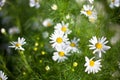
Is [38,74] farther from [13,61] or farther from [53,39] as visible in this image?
[13,61]

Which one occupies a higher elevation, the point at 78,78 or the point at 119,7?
the point at 119,7

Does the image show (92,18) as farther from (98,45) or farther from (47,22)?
(47,22)

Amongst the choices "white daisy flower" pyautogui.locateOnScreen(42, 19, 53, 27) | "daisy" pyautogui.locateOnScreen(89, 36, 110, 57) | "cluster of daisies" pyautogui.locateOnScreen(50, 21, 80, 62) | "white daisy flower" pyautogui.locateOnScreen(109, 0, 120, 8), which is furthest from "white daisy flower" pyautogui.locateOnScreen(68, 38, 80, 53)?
"white daisy flower" pyautogui.locateOnScreen(42, 19, 53, 27)

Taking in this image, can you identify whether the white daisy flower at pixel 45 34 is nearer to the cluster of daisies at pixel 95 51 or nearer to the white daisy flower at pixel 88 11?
the white daisy flower at pixel 88 11

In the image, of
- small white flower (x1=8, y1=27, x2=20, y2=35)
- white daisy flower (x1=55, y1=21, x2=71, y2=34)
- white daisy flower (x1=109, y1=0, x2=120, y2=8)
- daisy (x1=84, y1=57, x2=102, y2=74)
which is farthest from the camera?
small white flower (x1=8, y1=27, x2=20, y2=35)

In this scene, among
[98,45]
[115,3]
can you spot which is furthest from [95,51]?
[115,3]

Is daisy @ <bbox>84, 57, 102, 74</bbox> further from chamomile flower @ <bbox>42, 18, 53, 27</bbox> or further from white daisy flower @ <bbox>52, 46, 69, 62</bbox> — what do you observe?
chamomile flower @ <bbox>42, 18, 53, 27</bbox>

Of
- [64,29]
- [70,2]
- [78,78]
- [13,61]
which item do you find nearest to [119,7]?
[70,2]

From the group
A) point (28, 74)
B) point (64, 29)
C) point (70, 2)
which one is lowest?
point (28, 74)
